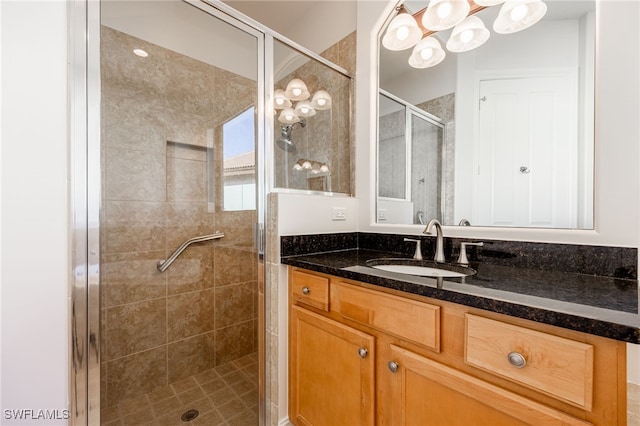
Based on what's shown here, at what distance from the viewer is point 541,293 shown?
0.67 metres

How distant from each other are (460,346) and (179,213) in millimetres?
1449

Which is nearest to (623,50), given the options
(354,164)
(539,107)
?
(539,107)

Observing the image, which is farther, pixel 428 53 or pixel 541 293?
pixel 428 53

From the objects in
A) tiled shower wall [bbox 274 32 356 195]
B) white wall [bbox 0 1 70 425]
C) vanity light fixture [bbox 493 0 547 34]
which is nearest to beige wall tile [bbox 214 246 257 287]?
tiled shower wall [bbox 274 32 356 195]

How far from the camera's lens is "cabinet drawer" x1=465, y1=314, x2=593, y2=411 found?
51cm

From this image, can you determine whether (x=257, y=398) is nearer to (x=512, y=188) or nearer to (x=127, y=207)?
(x=127, y=207)

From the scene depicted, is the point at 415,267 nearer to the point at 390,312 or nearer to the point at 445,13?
the point at 390,312

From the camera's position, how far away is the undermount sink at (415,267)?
1.12 meters

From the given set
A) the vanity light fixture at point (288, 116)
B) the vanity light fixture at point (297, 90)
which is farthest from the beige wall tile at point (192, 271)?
the vanity light fixture at point (297, 90)

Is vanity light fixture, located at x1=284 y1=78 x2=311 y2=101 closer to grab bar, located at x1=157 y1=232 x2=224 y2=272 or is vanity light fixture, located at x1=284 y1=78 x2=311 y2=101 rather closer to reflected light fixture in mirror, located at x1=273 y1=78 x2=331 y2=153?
reflected light fixture in mirror, located at x1=273 y1=78 x2=331 y2=153

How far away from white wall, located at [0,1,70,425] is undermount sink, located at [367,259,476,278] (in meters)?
1.15

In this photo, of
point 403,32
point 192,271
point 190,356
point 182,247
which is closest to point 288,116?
point 403,32

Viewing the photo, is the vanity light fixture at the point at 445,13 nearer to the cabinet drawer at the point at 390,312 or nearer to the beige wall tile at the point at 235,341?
the cabinet drawer at the point at 390,312

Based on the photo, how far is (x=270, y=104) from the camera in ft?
4.32
